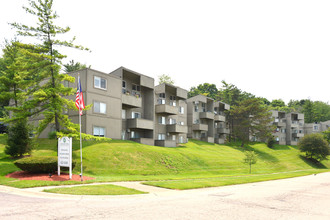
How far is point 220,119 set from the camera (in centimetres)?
6450

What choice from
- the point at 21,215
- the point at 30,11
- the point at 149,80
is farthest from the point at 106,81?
the point at 21,215

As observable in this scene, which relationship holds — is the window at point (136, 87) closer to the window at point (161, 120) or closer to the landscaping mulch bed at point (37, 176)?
the window at point (161, 120)

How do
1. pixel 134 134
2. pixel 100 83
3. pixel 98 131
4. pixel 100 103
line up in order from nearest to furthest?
pixel 98 131 → pixel 100 103 → pixel 100 83 → pixel 134 134

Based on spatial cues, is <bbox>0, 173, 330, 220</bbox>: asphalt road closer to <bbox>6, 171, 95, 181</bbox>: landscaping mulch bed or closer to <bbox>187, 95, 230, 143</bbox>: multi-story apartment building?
<bbox>6, 171, 95, 181</bbox>: landscaping mulch bed

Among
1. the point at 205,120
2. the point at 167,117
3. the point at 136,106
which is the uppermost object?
the point at 136,106

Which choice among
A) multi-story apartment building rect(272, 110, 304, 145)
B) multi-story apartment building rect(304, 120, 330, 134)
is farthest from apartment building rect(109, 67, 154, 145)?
multi-story apartment building rect(304, 120, 330, 134)

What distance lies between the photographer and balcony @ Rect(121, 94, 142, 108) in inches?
1406

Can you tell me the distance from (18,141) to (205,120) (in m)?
43.8

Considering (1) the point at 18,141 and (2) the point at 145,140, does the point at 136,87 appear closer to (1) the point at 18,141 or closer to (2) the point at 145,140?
(2) the point at 145,140

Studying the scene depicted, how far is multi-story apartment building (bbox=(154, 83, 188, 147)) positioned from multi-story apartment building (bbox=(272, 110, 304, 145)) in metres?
46.3

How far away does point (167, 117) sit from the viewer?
46969 millimetres

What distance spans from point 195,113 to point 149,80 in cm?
2093

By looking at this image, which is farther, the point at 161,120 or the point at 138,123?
the point at 161,120

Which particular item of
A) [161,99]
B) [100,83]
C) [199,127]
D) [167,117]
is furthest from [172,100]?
[100,83]
